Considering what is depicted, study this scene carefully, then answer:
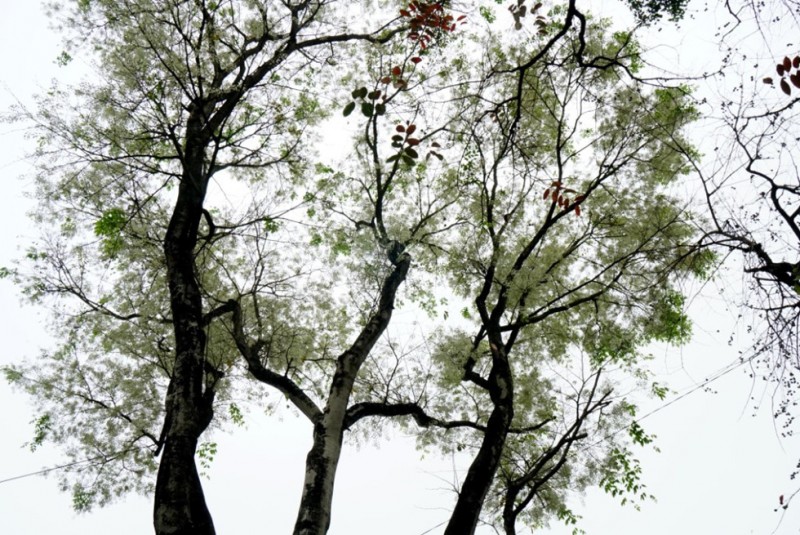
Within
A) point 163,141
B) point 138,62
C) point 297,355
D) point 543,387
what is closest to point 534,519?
point 543,387

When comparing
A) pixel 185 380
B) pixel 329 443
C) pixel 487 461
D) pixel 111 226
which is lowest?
pixel 487 461

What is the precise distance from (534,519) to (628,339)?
3.97 meters

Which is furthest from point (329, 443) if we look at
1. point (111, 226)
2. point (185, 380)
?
point (111, 226)

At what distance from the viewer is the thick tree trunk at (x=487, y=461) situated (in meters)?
6.09

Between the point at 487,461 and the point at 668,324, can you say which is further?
the point at 668,324

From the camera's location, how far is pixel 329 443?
6734 mm

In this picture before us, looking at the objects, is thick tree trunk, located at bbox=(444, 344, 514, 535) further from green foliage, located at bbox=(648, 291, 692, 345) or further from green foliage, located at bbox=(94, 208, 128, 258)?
green foliage, located at bbox=(94, 208, 128, 258)

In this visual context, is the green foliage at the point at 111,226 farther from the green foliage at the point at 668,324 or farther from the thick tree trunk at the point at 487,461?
the green foliage at the point at 668,324

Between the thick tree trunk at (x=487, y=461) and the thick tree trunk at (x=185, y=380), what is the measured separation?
2461 millimetres

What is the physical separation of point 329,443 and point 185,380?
1744 mm

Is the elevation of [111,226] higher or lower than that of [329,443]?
higher

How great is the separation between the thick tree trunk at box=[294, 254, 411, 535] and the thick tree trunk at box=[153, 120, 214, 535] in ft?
3.45

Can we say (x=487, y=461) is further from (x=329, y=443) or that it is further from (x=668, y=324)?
(x=668, y=324)

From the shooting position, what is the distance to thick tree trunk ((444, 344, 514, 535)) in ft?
20.0
